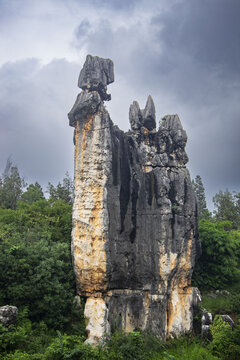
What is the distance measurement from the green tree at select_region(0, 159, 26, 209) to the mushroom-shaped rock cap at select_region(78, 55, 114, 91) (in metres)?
18.9

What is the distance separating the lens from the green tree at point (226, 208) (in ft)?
106

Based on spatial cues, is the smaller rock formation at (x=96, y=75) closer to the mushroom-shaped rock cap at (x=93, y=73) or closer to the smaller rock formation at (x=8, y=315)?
the mushroom-shaped rock cap at (x=93, y=73)

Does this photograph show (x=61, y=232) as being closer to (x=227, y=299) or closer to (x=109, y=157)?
(x=109, y=157)

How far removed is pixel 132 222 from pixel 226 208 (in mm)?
21826

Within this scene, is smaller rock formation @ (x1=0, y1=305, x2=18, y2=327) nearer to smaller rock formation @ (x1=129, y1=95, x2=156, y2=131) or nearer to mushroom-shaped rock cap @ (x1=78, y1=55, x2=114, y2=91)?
mushroom-shaped rock cap @ (x1=78, y1=55, x2=114, y2=91)

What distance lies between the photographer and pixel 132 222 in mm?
14273

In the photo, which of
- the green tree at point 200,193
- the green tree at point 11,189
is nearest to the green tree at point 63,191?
the green tree at point 11,189

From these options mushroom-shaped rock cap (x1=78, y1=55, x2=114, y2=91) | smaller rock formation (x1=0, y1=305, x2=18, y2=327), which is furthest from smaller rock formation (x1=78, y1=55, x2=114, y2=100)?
smaller rock formation (x1=0, y1=305, x2=18, y2=327)

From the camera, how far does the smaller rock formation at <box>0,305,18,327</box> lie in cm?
986

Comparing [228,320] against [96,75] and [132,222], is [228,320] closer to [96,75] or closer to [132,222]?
[132,222]

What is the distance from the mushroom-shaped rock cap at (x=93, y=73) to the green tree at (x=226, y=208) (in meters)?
23.3

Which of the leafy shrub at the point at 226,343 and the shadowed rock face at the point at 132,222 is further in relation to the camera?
the shadowed rock face at the point at 132,222

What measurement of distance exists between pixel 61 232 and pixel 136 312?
5.86 metres

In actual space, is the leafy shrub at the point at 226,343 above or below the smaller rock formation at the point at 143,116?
below
